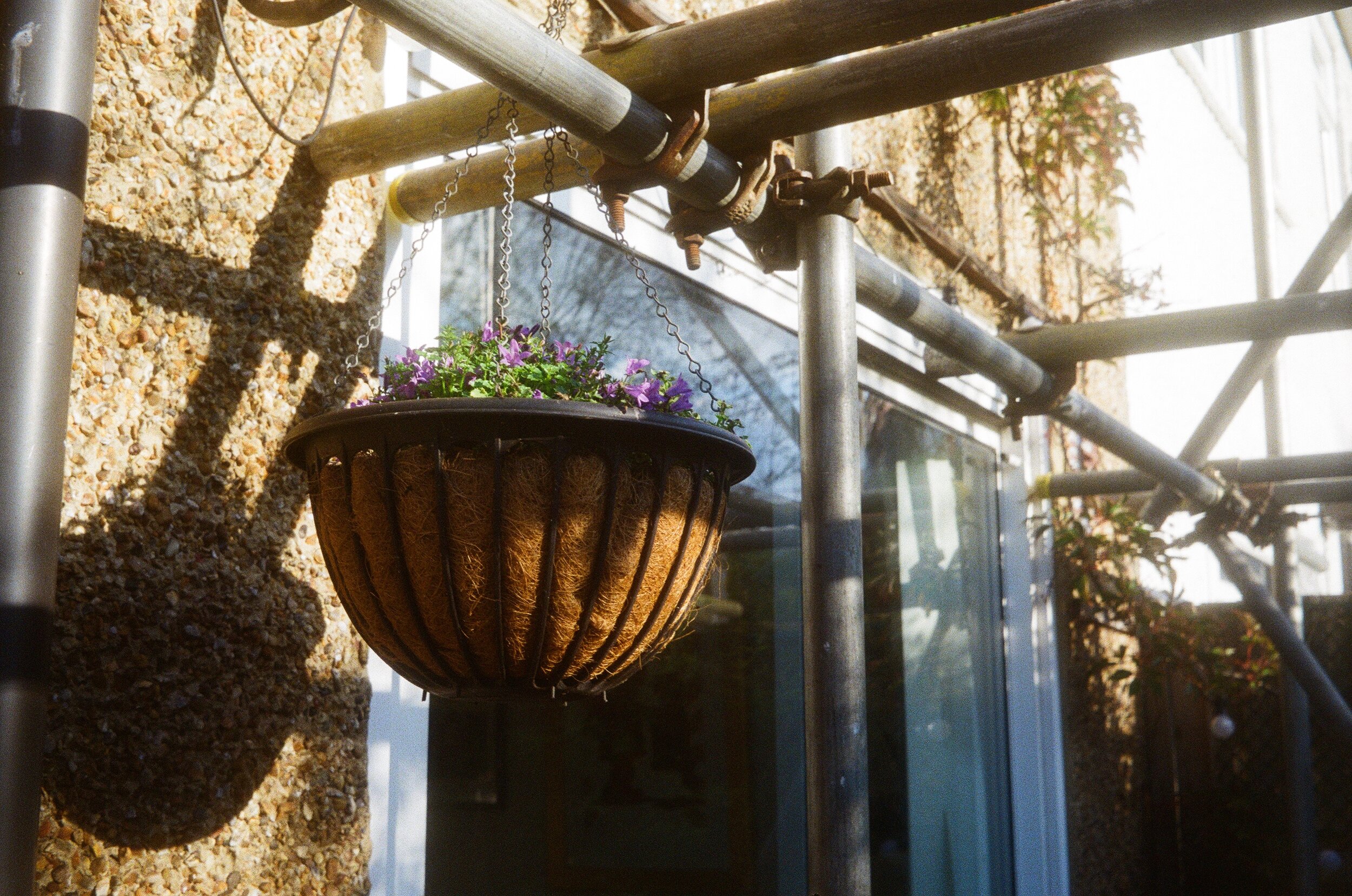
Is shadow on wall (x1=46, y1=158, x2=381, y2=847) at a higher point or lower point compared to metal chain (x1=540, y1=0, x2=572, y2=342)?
lower

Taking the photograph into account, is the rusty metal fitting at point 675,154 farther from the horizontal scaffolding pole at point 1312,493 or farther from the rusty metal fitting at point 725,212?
the horizontal scaffolding pole at point 1312,493

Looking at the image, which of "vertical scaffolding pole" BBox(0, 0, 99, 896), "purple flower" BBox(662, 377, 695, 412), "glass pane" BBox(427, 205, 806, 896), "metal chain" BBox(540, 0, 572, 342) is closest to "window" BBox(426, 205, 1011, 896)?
"glass pane" BBox(427, 205, 806, 896)

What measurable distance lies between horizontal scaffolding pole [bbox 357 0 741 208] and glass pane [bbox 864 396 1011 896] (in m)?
2.27

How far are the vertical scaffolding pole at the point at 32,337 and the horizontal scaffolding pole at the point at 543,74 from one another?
0.31 meters

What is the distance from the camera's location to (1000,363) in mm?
2748

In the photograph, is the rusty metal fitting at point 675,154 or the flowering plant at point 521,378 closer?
the flowering plant at point 521,378

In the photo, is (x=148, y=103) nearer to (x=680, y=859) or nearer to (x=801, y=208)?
(x=801, y=208)

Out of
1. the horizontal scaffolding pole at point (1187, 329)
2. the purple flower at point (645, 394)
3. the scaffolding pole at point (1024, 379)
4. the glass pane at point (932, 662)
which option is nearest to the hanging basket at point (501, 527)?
the purple flower at point (645, 394)

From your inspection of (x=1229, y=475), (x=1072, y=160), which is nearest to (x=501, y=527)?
(x=1229, y=475)

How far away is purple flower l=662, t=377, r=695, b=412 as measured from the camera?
1262mm

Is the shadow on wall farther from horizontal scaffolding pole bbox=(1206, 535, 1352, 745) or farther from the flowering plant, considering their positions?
horizontal scaffolding pole bbox=(1206, 535, 1352, 745)

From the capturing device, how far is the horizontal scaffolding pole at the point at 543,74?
1.03 m

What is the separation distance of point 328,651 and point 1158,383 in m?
5.88

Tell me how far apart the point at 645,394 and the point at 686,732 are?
1733 millimetres
